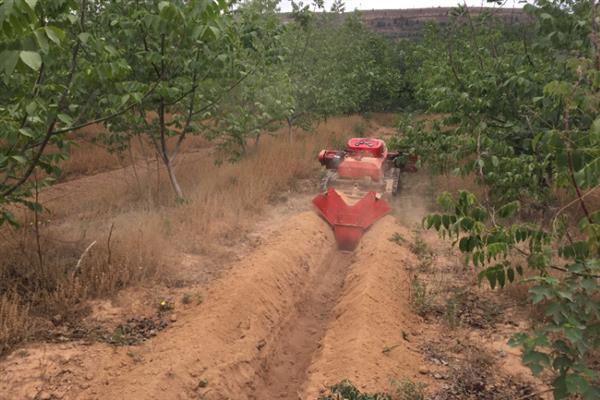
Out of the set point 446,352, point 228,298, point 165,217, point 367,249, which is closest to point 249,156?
point 165,217

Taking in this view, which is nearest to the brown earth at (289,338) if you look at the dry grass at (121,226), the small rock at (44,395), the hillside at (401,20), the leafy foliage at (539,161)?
the small rock at (44,395)

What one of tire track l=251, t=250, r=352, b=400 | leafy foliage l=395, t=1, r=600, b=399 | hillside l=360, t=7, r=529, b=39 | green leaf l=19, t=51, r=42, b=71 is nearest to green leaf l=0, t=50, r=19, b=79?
green leaf l=19, t=51, r=42, b=71

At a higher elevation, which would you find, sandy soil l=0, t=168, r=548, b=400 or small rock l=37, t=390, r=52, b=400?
small rock l=37, t=390, r=52, b=400

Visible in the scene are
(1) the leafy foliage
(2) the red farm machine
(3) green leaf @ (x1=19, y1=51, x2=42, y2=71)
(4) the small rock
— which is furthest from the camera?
(2) the red farm machine

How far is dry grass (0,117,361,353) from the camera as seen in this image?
18.8 feet

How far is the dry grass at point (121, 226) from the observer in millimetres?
5727

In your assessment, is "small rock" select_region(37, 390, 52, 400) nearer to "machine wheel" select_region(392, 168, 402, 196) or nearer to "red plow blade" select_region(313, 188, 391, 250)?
"red plow blade" select_region(313, 188, 391, 250)

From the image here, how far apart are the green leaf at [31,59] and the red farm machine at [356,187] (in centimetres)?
701

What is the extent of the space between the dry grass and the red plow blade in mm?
1502

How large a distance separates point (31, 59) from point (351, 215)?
7.21 meters

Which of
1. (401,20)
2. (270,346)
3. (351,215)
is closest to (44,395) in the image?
(270,346)

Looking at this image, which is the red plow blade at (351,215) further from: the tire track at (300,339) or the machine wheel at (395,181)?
the machine wheel at (395,181)

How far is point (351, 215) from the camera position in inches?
365

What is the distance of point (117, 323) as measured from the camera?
18.3 feet
